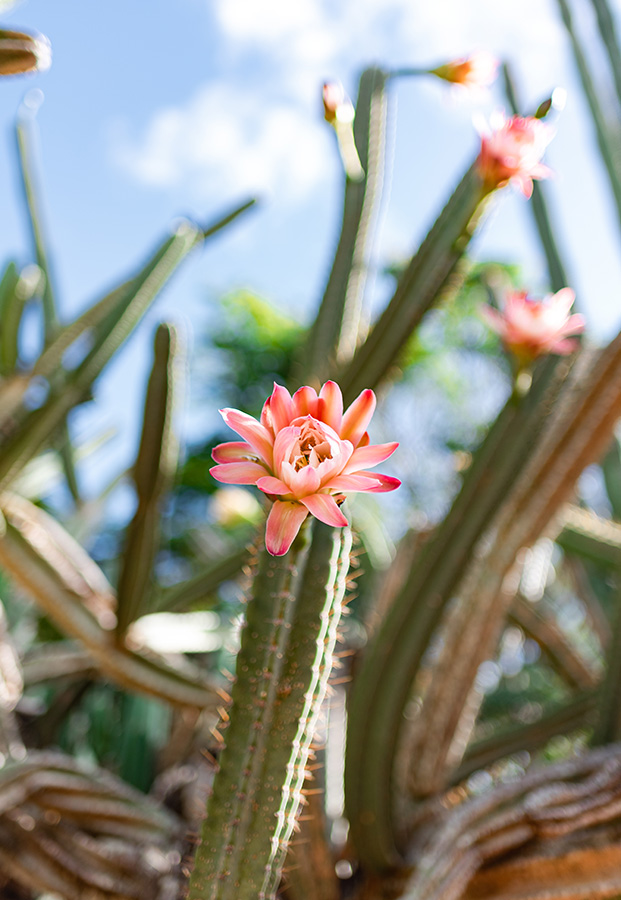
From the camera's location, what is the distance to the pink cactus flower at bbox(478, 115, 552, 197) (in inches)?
43.8

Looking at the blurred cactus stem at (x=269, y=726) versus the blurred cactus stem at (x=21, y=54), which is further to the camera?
the blurred cactus stem at (x=21, y=54)

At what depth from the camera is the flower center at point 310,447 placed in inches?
23.5

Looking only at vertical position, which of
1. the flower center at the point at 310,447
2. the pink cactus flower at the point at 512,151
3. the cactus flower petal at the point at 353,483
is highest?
the pink cactus flower at the point at 512,151

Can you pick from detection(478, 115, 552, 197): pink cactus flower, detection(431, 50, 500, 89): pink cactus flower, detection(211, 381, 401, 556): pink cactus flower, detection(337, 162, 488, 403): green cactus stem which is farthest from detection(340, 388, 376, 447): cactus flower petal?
detection(431, 50, 500, 89): pink cactus flower

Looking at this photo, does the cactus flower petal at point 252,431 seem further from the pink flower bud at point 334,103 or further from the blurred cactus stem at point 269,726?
the pink flower bud at point 334,103

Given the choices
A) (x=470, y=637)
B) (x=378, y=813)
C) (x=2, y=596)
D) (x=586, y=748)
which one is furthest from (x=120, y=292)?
(x=586, y=748)

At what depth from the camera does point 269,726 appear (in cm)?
66

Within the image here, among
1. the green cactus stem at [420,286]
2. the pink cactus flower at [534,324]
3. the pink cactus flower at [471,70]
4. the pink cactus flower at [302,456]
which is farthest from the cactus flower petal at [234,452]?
the pink cactus flower at [471,70]

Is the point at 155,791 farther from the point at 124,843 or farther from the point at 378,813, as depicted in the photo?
the point at 378,813

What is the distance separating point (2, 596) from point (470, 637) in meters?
1.10

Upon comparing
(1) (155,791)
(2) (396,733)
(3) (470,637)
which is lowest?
(1) (155,791)

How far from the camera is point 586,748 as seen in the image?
3.58ft

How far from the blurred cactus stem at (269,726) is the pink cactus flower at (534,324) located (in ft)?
1.99

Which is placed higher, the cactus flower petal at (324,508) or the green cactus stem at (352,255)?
the green cactus stem at (352,255)
